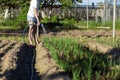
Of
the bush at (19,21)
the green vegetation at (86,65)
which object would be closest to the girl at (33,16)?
the green vegetation at (86,65)

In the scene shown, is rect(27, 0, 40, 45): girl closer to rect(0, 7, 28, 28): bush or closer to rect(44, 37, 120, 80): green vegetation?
rect(44, 37, 120, 80): green vegetation

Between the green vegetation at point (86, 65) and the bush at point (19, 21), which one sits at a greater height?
the green vegetation at point (86, 65)

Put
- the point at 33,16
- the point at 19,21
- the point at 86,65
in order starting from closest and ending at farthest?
the point at 86,65
the point at 33,16
the point at 19,21

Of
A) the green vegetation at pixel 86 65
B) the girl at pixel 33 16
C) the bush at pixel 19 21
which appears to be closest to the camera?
the green vegetation at pixel 86 65

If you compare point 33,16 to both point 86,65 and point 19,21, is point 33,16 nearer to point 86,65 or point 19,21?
point 86,65

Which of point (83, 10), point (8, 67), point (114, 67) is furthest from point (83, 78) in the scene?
point (83, 10)

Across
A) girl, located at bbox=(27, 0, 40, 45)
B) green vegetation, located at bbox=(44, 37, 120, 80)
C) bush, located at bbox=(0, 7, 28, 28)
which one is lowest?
bush, located at bbox=(0, 7, 28, 28)

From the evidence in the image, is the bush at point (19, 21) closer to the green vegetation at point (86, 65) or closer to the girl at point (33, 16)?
the girl at point (33, 16)

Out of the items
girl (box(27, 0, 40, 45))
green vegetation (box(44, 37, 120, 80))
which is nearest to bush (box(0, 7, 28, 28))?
girl (box(27, 0, 40, 45))

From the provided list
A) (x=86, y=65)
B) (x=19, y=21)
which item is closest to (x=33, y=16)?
(x=86, y=65)

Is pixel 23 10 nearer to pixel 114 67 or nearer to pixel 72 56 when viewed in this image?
pixel 72 56

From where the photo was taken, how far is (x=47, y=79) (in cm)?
768

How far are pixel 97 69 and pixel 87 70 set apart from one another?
718mm

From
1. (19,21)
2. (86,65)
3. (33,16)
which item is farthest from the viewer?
(19,21)
